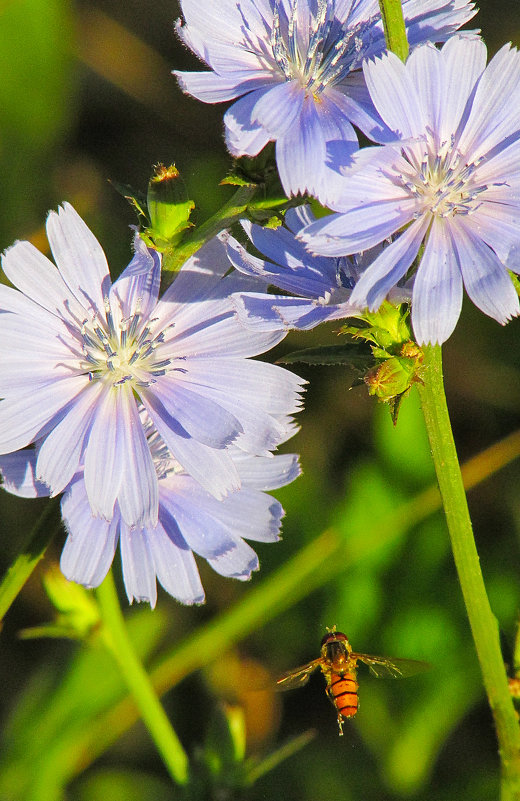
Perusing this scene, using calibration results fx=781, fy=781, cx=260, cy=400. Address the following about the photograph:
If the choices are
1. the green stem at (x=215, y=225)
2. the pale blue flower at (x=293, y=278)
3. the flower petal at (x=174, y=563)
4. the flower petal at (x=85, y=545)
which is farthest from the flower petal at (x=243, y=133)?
the flower petal at (x=174, y=563)

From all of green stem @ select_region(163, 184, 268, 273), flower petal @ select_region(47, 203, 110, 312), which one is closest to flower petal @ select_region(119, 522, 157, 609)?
flower petal @ select_region(47, 203, 110, 312)

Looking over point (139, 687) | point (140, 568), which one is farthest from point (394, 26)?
point (139, 687)

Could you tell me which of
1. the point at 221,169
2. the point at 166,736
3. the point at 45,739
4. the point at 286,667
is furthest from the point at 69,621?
the point at 221,169

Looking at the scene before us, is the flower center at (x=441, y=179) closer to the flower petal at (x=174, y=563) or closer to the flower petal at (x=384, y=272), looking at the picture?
the flower petal at (x=384, y=272)

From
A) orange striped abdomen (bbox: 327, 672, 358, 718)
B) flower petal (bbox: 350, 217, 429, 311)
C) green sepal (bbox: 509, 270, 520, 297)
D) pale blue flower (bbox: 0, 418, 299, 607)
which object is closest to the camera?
flower petal (bbox: 350, 217, 429, 311)

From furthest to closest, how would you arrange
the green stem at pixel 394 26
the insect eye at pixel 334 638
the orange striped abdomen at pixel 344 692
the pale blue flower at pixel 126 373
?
the insect eye at pixel 334 638, the orange striped abdomen at pixel 344 692, the pale blue flower at pixel 126 373, the green stem at pixel 394 26

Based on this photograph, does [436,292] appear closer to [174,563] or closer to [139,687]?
[174,563]

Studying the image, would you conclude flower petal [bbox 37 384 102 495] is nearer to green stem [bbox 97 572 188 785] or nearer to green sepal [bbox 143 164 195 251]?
green sepal [bbox 143 164 195 251]

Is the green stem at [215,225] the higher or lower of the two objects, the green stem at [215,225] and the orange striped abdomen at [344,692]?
the higher
